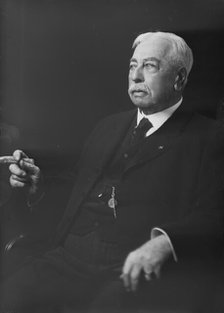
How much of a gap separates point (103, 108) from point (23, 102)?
26 cm

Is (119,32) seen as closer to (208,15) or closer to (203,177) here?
(208,15)

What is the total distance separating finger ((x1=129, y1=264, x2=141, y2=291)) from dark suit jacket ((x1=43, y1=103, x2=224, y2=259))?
0.07 metres

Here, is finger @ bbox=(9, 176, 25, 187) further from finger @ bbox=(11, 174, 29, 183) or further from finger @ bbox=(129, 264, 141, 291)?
finger @ bbox=(129, 264, 141, 291)

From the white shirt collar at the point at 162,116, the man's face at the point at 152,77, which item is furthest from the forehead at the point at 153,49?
the white shirt collar at the point at 162,116

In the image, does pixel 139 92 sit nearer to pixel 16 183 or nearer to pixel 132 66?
pixel 132 66

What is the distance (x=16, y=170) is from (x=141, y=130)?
41cm

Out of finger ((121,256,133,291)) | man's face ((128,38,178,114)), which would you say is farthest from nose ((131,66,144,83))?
finger ((121,256,133,291))

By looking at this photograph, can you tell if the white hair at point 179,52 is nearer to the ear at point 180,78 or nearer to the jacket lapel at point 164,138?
the ear at point 180,78

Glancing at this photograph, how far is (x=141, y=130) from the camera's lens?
1637mm

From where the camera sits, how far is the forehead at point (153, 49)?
63.0 inches

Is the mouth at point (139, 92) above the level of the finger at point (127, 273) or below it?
above

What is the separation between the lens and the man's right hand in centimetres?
167

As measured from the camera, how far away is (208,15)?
1.64 m

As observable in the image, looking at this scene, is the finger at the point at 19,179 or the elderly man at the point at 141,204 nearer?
the elderly man at the point at 141,204
